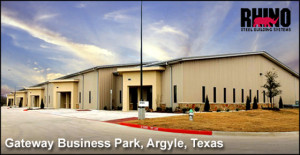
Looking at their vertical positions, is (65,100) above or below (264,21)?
below

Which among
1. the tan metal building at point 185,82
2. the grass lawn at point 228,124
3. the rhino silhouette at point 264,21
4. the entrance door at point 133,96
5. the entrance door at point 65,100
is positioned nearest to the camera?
the grass lawn at point 228,124

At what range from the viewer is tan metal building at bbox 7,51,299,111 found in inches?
1183

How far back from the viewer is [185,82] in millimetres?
29562

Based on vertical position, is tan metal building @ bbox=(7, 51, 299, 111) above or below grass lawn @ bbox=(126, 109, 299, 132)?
above

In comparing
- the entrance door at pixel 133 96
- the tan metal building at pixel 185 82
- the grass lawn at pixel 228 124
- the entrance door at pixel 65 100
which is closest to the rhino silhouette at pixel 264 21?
the grass lawn at pixel 228 124

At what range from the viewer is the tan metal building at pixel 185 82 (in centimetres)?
3005

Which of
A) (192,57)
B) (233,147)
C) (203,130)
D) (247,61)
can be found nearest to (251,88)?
(247,61)

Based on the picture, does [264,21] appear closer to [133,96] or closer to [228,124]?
[228,124]

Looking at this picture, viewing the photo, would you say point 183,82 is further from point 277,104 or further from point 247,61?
Answer: point 277,104

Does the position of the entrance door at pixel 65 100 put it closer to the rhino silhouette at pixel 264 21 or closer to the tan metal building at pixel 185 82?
the tan metal building at pixel 185 82

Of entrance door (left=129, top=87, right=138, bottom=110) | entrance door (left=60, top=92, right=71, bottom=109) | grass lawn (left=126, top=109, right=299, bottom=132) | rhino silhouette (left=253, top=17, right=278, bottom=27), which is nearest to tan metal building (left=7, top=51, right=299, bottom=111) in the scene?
entrance door (left=129, top=87, right=138, bottom=110)

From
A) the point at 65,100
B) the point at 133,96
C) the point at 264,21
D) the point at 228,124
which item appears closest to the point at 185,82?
the point at 133,96

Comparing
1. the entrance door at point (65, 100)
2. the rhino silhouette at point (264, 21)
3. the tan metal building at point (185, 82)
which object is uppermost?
the rhino silhouette at point (264, 21)

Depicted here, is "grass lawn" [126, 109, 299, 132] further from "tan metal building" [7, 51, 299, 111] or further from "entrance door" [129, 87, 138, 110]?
"entrance door" [129, 87, 138, 110]
